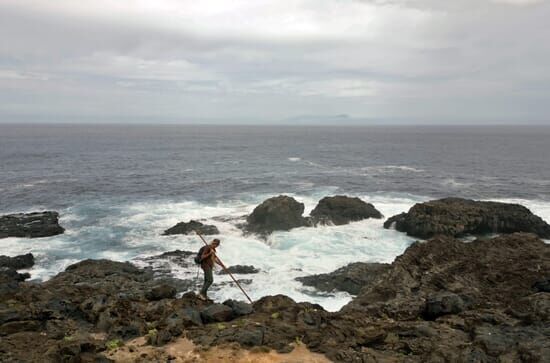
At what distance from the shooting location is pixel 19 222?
129 ft

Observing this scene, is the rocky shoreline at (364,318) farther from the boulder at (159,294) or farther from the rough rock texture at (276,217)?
the rough rock texture at (276,217)

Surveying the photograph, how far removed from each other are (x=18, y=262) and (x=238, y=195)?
29.3 metres

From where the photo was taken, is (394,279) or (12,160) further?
(12,160)

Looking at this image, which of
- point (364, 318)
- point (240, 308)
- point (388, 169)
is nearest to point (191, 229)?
point (240, 308)

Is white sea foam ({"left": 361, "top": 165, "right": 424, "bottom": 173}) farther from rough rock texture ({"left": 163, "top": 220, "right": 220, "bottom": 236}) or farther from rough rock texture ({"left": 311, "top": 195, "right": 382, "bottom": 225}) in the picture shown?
rough rock texture ({"left": 163, "top": 220, "right": 220, "bottom": 236})

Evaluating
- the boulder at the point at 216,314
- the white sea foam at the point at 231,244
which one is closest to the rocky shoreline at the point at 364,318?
the boulder at the point at 216,314

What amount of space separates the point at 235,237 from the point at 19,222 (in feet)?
67.9

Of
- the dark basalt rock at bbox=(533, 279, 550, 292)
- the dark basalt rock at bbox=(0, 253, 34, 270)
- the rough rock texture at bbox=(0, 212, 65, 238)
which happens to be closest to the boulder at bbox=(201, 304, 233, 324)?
the dark basalt rock at bbox=(533, 279, 550, 292)

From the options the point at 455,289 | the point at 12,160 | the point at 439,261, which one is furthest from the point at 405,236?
the point at 12,160

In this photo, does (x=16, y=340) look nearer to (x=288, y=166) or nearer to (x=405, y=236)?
(x=405, y=236)

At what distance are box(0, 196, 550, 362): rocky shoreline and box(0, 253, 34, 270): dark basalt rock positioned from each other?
28.4ft

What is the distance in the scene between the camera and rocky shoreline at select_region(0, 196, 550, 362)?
10.9 m

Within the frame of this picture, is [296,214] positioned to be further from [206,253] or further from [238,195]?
[206,253]

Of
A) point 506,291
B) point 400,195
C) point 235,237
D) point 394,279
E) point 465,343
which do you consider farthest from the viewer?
point 400,195
